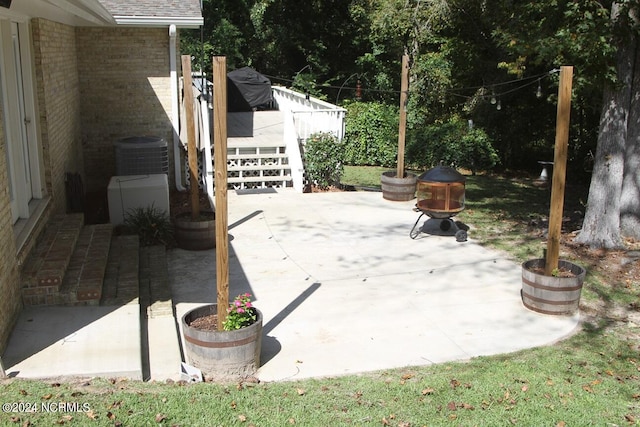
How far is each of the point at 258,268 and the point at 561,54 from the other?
5.22 meters

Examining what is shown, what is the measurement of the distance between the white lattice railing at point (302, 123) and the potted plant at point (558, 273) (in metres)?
6.79

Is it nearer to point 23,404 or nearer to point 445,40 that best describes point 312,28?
point 445,40

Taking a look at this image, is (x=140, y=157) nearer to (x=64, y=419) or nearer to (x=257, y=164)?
(x=257, y=164)

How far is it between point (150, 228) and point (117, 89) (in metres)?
4.44

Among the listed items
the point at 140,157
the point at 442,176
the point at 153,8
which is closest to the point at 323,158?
the point at 140,157

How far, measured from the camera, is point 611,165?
31.6 feet

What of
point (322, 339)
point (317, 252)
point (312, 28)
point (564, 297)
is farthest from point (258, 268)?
point (312, 28)

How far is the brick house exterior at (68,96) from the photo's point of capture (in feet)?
22.0

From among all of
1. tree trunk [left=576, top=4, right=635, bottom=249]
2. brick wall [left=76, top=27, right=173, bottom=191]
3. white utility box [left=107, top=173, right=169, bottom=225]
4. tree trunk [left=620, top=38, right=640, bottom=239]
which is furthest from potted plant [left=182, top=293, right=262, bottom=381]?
brick wall [left=76, top=27, right=173, bottom=191]

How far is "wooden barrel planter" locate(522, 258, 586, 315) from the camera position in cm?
719

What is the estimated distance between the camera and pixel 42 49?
846 cm

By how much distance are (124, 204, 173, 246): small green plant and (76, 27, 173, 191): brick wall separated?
3680 mm

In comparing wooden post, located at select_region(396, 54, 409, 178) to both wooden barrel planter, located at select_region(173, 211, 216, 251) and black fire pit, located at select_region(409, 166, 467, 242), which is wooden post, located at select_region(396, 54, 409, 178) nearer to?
black fire pit, located at select_region(409, 166, 467, 242)

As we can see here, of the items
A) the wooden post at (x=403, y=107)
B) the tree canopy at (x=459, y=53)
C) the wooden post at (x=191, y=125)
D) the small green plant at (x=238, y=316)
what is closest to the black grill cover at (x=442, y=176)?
the tree canopy at (x=459, y=53)
